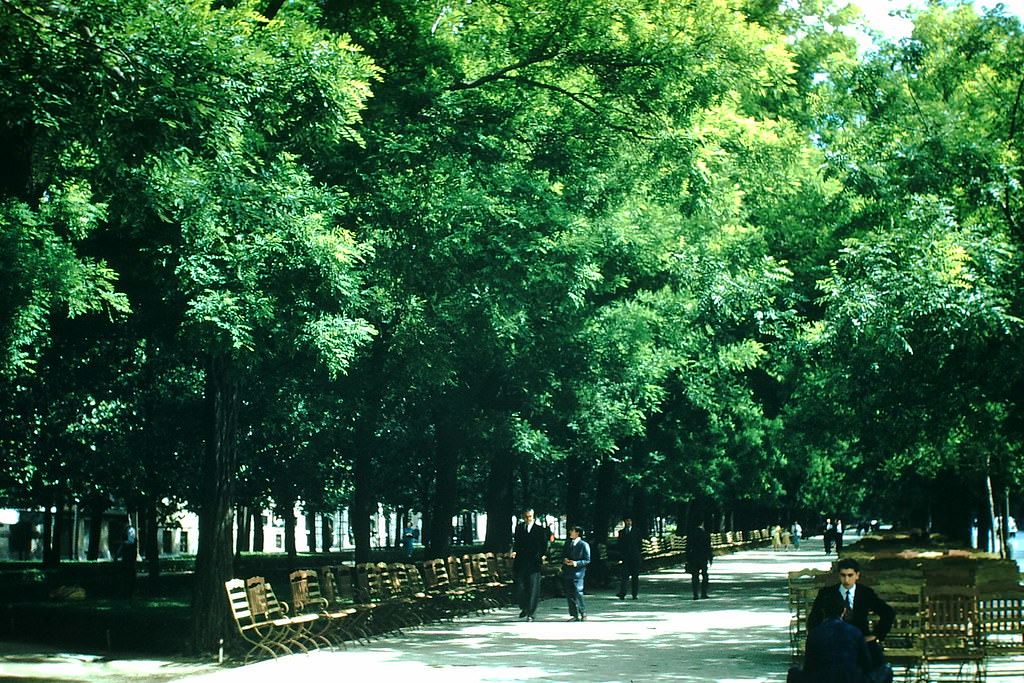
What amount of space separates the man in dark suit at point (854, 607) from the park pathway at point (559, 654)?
3.29m

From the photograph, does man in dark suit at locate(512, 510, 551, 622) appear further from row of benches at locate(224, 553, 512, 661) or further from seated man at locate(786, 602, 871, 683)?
seated man at locate(786, 602, 871, 683)

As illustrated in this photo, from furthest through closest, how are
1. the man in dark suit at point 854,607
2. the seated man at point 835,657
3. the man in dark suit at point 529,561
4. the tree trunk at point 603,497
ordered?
the tree trunk at point 603,497
the man in dark suit at point 529,561
the man in dark suit at point 854,607
the seated man at point 835,657

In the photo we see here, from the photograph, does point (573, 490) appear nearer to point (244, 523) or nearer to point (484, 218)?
point (244, 523)

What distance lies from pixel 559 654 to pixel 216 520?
495 cm

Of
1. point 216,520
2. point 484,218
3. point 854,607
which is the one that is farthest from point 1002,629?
point 216,520

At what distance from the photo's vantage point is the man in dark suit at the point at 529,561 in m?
22.0

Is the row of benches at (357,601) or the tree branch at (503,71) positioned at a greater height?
the tree branch at (503,71)

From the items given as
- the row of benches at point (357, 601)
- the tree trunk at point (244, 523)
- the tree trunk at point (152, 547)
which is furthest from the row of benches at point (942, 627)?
the tree trunk at point (244, 523)

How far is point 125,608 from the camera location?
21.2 m

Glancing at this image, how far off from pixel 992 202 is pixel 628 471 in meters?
22.7

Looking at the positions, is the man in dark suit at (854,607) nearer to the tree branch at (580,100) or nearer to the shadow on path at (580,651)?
the shadow on path at (580,651)

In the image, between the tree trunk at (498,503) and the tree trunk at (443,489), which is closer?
the tree trunk at (443,489)

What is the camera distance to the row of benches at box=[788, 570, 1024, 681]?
12156mm

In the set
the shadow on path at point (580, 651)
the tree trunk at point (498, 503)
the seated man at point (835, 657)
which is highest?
the tree trunk at point (498, 503)
